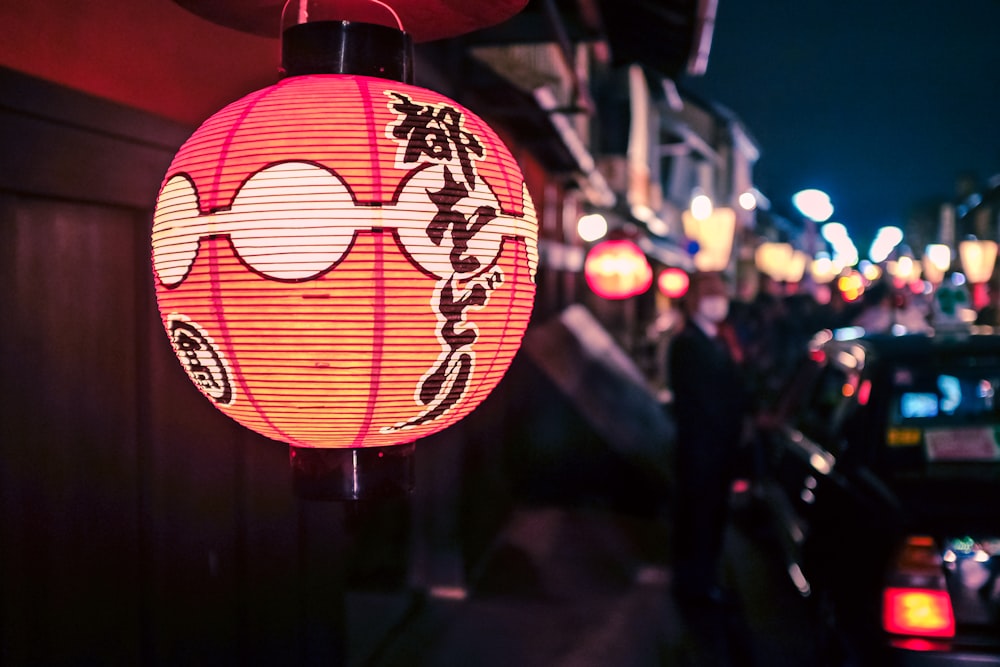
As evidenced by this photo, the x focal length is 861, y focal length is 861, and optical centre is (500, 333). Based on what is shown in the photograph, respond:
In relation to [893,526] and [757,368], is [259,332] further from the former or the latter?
[757,368]

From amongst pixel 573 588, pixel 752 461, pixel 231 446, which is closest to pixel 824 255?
pixel 752 461

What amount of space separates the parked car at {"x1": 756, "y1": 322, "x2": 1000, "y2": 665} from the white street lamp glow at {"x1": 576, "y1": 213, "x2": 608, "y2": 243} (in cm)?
862

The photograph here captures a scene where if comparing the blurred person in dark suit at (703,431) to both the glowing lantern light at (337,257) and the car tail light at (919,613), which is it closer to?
the car tail light at (919,613)

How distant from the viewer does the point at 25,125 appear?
7.83 ft

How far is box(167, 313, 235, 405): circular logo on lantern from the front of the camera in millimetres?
1903

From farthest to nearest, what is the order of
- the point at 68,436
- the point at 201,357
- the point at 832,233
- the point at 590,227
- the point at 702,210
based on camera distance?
the point at 832,233
the point at 702,210
the point at 590,227
the point at 68,436
the point at 201,357

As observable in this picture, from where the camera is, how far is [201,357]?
1.94 meters

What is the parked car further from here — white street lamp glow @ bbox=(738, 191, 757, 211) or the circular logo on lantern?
white street lamp glow @ bbox=(738, 191, 757, 211)

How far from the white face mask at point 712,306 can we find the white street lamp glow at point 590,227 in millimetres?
7851

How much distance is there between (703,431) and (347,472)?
14.8 feet

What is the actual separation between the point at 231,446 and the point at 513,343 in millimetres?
1880

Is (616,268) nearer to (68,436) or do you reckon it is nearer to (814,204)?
(68,436)

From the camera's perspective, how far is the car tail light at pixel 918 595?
11.4 ft

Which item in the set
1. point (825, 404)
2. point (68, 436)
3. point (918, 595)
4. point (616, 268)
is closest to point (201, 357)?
point (68, 436)
